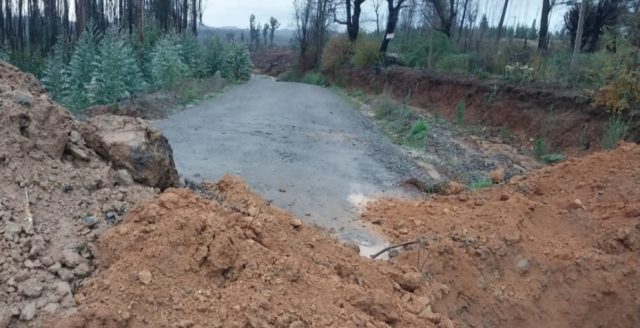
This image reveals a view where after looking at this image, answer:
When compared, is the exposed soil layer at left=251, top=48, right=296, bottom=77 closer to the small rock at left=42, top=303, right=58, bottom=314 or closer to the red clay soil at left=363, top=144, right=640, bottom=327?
the red clay soil at left=363, top=144, right=640, bottom=327

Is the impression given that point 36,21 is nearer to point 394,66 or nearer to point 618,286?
point 394,66

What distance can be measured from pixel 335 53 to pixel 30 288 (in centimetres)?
2801

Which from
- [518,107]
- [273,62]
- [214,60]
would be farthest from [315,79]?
[518,107]

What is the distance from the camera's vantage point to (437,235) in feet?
16.5

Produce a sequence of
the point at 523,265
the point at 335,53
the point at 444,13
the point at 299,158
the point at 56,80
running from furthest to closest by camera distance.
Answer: the point at 335,53, the point at 444,13, the point at 56,80, the point at 299,158, the point at 523,265

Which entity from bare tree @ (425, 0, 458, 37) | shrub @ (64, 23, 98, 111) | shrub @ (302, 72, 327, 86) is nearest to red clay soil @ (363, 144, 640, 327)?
shrub @ (64, 23, 98, 111)

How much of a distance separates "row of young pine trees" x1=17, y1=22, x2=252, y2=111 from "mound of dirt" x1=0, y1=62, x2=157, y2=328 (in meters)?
9.04

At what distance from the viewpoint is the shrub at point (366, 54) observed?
83.5ft

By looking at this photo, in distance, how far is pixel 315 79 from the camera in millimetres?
Result: 29891

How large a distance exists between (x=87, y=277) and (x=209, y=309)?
2.33 ft

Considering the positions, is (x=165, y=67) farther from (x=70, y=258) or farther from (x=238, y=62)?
(x=70, y=258)

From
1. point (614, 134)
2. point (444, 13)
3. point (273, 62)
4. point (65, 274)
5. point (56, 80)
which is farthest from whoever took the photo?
point (273, 62)

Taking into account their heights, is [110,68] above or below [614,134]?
above

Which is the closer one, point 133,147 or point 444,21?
point 133,147
